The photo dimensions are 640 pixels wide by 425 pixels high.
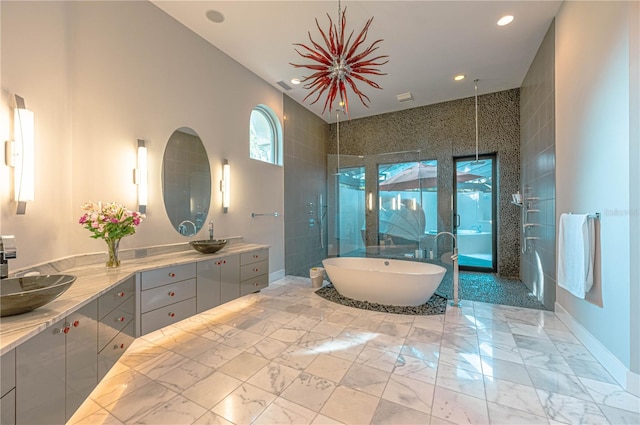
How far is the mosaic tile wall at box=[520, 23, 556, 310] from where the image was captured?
9.70 ft

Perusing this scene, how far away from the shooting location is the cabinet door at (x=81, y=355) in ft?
4.38

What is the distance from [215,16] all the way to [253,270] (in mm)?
3014

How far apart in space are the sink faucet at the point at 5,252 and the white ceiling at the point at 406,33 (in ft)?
8.70

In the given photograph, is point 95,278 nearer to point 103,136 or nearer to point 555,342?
point 103,136

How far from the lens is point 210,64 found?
10.9ft

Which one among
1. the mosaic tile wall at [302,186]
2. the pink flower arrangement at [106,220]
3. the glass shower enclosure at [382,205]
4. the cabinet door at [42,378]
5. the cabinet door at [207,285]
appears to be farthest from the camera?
the mosaic tile wall at [302,186]

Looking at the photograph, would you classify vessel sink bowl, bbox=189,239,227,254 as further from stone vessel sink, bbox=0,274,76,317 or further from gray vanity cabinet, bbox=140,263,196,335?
stone vessel sink, bbox=0,274,76,317

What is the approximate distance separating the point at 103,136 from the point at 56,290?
5.26 ft

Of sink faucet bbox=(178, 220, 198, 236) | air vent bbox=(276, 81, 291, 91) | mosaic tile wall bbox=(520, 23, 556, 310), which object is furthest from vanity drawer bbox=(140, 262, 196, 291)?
mosaic tile wall bbox=(520, 23, 556, 310)

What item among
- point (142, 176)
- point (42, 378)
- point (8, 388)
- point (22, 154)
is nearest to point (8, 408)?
point (8, 388)

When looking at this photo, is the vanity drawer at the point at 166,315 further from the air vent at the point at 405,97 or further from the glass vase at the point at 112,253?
the air vent at the point at 405,97

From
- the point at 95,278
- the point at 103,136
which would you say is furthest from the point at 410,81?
the point at 95,278

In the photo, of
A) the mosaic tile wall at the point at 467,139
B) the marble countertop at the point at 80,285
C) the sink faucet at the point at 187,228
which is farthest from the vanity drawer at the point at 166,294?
the mosaic tile wall at the point at 467,139

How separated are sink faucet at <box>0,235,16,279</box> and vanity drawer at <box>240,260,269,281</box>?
78.8 inches
